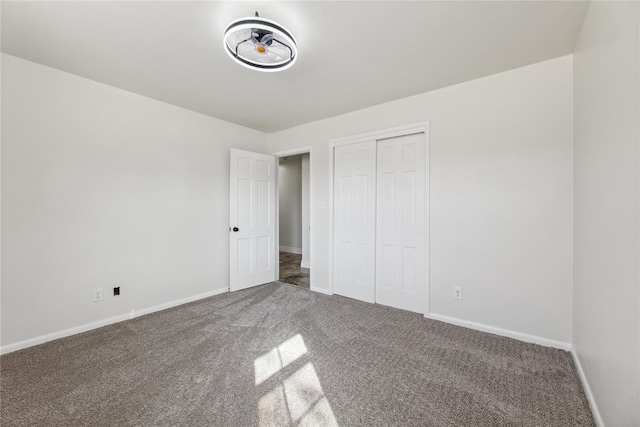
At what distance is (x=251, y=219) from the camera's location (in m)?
4.11

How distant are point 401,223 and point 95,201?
336cm

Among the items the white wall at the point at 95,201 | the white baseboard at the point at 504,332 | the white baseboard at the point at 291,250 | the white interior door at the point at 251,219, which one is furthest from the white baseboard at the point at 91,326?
the white baseboard at the point at 291,250

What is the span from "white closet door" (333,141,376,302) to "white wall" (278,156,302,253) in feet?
11.2

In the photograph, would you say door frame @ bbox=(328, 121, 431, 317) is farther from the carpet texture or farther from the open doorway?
the open doorway

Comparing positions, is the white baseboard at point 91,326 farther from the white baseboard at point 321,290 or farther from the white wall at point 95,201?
the white baseboard at point 321,290

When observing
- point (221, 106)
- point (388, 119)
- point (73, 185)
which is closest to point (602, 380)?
point (388, 119)

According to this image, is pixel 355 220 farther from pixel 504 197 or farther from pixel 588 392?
pixel 588 392

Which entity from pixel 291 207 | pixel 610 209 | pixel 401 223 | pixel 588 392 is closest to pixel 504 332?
pixel 588 392

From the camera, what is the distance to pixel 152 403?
1674 millimetres

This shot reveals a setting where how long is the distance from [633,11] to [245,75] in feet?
8.35

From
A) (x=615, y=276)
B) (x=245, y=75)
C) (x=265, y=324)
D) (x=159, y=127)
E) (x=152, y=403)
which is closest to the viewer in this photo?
(x=615, y=276)

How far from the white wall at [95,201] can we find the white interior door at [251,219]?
259mm

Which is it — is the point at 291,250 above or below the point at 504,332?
above

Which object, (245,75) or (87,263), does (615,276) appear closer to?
(245,75)
